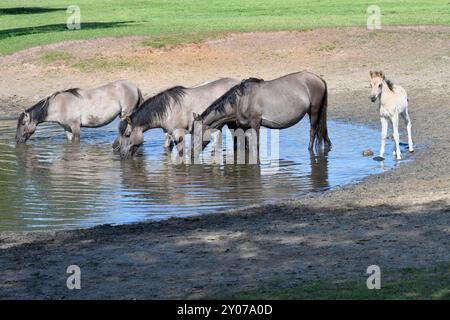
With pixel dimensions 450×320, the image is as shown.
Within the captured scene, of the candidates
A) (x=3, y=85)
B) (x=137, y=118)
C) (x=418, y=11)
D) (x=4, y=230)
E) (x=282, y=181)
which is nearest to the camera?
(x=4, y=230)

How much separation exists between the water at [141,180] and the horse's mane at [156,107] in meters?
0.73

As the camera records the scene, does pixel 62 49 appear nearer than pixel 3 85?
No

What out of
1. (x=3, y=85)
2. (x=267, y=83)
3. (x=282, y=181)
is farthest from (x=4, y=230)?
(x=3, y=85)

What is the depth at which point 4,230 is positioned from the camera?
12852 millimetres

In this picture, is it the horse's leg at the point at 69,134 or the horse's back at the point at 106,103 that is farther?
the horse's leg at the point at 69,134

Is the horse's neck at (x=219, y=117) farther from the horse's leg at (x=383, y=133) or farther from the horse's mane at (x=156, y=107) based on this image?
the horse's leg at (x=383, y=133)

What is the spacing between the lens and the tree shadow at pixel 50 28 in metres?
35.9

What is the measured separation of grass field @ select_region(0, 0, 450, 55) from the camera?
110ft

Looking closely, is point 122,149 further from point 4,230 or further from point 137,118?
point 4,230

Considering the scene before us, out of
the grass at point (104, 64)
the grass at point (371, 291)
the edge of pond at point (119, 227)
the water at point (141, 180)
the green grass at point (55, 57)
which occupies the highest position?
the green grass at point (55, 57)

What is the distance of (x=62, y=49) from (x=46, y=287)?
72.8 feet

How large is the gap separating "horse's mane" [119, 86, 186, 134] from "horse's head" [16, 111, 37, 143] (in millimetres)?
3007

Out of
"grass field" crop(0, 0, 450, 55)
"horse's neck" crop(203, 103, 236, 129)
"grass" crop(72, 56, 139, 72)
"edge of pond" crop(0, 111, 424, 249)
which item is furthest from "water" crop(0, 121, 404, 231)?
"grass field" crop(0, 0, 450, 55)

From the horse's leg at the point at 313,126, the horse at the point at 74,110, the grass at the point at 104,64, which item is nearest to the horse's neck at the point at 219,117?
the horse's leg at the point at 313,126
